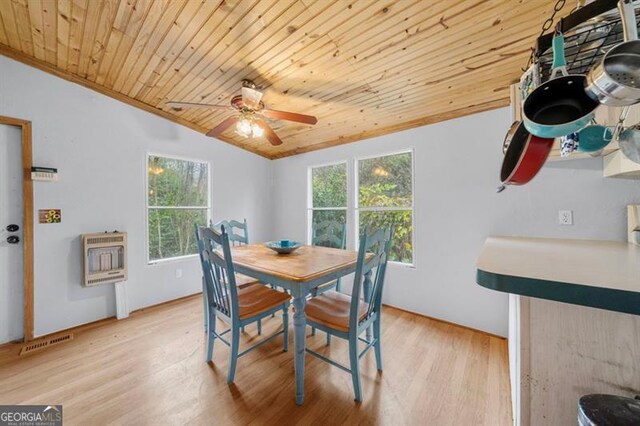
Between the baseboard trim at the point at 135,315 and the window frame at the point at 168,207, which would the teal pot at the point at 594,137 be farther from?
the window frame at the point at 168,207

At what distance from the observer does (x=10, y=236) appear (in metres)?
2.28

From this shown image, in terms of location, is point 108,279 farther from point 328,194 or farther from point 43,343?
point 328,194

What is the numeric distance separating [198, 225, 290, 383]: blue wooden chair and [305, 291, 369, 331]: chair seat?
32 centimetres

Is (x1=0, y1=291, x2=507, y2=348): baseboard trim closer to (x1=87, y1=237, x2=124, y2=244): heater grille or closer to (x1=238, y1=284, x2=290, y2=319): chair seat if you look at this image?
(x1=87, y1=237, x2=124, y2=244): heater grille

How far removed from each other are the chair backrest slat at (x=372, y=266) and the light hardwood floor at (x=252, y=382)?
54cm

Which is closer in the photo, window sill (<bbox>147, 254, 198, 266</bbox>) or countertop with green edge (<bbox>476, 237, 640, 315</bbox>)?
countertop with green edge (<bbox>476, 237, 640, 315</bbox>)

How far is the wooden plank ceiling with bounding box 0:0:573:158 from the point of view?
1521mm

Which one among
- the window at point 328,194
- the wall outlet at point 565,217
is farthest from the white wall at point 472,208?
the window at point 328,194

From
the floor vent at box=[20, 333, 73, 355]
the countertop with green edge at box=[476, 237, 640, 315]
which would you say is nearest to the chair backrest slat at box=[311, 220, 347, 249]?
the countertop with green edge at box=[476, 237, 640, 315]

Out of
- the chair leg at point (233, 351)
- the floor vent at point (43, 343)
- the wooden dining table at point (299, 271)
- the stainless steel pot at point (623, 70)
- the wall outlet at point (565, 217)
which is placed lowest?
the floor vent at point (43, 343)

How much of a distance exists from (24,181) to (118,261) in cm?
108

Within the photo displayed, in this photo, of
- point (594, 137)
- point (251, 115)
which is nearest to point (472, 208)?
point (594, 137)

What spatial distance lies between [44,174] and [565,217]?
4.68 meters

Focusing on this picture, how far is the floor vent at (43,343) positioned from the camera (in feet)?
6.99
